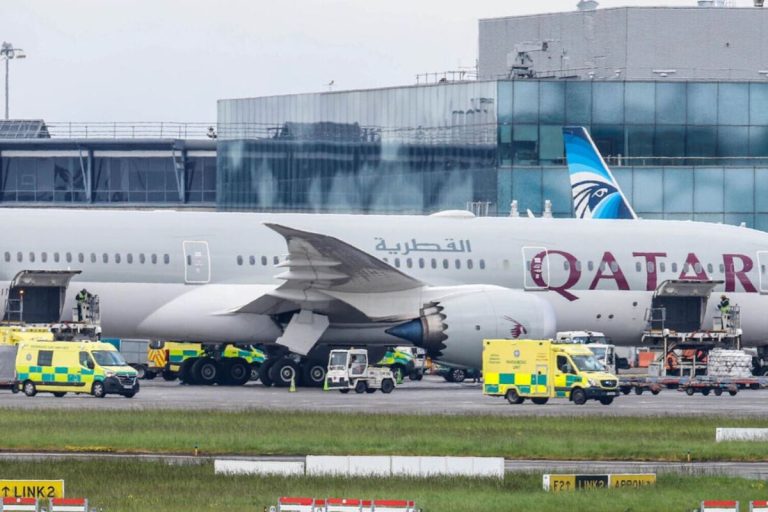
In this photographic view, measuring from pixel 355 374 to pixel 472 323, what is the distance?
399 cm

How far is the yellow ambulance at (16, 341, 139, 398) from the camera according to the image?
45562mm

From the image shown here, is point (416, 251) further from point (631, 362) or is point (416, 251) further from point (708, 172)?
point (708, 172)

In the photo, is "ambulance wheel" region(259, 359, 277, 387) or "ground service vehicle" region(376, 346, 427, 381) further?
"ground service vehicle" region(376, 346, 427, 381)

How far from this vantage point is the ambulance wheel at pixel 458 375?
62.7 metres

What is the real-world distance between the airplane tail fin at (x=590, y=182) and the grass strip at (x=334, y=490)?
4916 centimetres

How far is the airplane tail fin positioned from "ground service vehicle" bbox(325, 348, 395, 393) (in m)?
26.8

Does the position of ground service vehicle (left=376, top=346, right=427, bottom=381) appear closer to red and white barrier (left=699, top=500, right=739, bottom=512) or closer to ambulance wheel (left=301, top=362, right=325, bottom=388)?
ambulance wheel (left=301, top=362, right=325, bottom=388)

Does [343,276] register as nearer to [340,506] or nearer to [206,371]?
[206,371]

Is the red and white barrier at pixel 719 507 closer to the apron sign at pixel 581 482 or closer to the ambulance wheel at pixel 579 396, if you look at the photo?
the apron sign at pixel 581 482

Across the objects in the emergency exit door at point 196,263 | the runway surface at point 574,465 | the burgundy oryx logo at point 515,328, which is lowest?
the runway surface at point 574,465

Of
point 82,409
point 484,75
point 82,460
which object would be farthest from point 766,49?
point 82,460

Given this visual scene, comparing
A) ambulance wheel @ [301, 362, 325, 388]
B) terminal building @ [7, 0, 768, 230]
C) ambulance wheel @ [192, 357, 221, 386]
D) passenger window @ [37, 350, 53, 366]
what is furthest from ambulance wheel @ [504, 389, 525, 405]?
terminal building @ [7, 0, 768, 230]

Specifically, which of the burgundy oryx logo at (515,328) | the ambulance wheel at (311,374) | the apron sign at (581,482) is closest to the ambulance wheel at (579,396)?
the burgundy oryx logo at (515,328)

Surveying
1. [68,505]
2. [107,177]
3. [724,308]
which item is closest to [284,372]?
[724,308]
